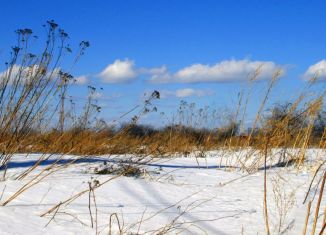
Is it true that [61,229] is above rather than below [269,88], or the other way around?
below

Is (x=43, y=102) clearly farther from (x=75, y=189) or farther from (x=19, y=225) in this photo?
(x=19, y=225)

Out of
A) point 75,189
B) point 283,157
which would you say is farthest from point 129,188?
point 283,157

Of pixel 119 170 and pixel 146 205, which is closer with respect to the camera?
pixel 146 205

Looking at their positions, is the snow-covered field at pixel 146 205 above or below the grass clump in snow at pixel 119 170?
below

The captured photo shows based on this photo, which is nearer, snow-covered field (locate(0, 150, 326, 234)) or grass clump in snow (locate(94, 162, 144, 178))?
snow-covered field (locate(0, 150, 326, 234))

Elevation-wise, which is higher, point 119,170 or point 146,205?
point 119,170

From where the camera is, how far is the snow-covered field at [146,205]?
1.74 m

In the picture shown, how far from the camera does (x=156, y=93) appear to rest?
2.45 meters

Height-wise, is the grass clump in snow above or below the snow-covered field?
above

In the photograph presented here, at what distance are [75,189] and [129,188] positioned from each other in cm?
35

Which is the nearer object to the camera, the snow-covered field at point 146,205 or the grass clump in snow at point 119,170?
the snow-covered field at point 146,205

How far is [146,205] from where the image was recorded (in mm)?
2205

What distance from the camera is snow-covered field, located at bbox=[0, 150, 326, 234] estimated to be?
174 centimetres

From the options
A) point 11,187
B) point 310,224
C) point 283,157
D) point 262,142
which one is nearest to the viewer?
point 310,224
